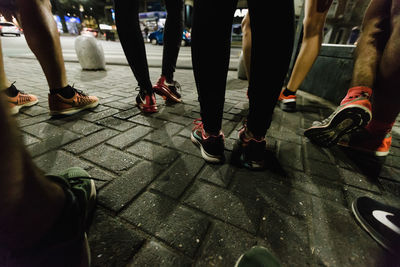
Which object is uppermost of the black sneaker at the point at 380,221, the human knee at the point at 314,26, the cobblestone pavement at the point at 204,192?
the human knee at the point at 314,26

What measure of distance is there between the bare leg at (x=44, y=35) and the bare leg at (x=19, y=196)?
1586 mm

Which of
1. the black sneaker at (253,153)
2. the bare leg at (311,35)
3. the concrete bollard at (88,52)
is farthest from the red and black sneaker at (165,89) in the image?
the concrete bollard at (88,52)

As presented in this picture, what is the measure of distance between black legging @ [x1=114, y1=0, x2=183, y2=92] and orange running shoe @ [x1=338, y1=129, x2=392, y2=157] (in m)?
1.89

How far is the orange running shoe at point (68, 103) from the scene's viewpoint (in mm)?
1644

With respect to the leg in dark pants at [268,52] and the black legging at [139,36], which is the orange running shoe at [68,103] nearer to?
the black legging at [139,36]

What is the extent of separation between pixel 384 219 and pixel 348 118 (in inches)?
25.1

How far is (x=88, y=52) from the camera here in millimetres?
3830

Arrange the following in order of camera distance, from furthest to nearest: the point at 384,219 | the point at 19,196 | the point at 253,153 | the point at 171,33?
the point at 171,33
the point at 253,153
the point at 384,219
the point at 19,196

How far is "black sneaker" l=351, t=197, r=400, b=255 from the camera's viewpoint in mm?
682

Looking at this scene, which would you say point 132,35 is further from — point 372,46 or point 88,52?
point 88,52

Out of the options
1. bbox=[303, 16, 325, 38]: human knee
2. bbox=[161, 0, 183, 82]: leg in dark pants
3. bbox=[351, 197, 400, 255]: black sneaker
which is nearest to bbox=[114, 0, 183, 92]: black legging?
bbox=[161, 0, 183, 82]: leg in dark pants

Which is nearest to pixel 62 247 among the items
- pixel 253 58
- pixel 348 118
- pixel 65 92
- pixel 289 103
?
pixel 253 58

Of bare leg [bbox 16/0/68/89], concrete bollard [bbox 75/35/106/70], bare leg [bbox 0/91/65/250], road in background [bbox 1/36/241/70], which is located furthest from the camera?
road in background [bbox 1/36/241/70]

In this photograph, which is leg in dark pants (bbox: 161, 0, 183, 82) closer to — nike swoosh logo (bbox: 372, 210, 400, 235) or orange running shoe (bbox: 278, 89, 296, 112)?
orange running shoe (bbox: 278, 89, 296, 112)
